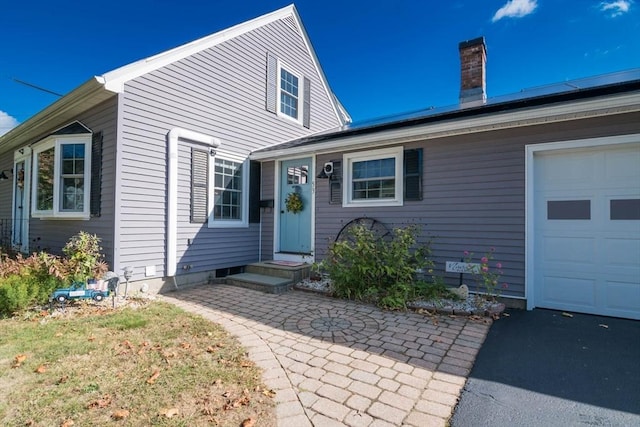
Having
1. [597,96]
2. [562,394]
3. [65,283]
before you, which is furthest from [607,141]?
[65,283]

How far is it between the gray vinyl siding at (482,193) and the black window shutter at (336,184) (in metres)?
1.07

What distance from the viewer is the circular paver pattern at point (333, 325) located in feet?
12.0

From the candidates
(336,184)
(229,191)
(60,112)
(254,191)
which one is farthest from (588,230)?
(60,112)

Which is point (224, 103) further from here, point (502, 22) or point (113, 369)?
point (502, 22)

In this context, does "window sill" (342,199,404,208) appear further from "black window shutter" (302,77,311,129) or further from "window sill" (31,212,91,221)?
"window sill" (31,212,91,221)

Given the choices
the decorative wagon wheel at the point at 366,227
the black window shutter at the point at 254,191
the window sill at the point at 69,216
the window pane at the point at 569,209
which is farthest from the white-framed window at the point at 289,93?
the window pane at the point at 569,209

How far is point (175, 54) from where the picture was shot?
6.07m

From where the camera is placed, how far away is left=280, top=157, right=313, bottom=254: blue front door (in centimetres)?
712

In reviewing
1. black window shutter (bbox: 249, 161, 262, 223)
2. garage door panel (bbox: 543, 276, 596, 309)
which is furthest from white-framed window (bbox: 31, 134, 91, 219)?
garage door panel (bbox: 543, 276, 596, 309)

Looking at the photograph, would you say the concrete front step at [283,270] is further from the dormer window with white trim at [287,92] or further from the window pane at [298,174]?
the dormer window with white trim at [287,92]

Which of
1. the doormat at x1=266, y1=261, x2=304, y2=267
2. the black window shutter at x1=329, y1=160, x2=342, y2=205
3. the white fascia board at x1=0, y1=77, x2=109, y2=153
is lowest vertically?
the doormat at x1=266, y1=261, x2=304, y2=267

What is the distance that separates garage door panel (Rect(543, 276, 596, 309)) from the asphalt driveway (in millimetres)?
377

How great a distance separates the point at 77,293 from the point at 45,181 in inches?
142

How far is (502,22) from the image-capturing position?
27.0ft
